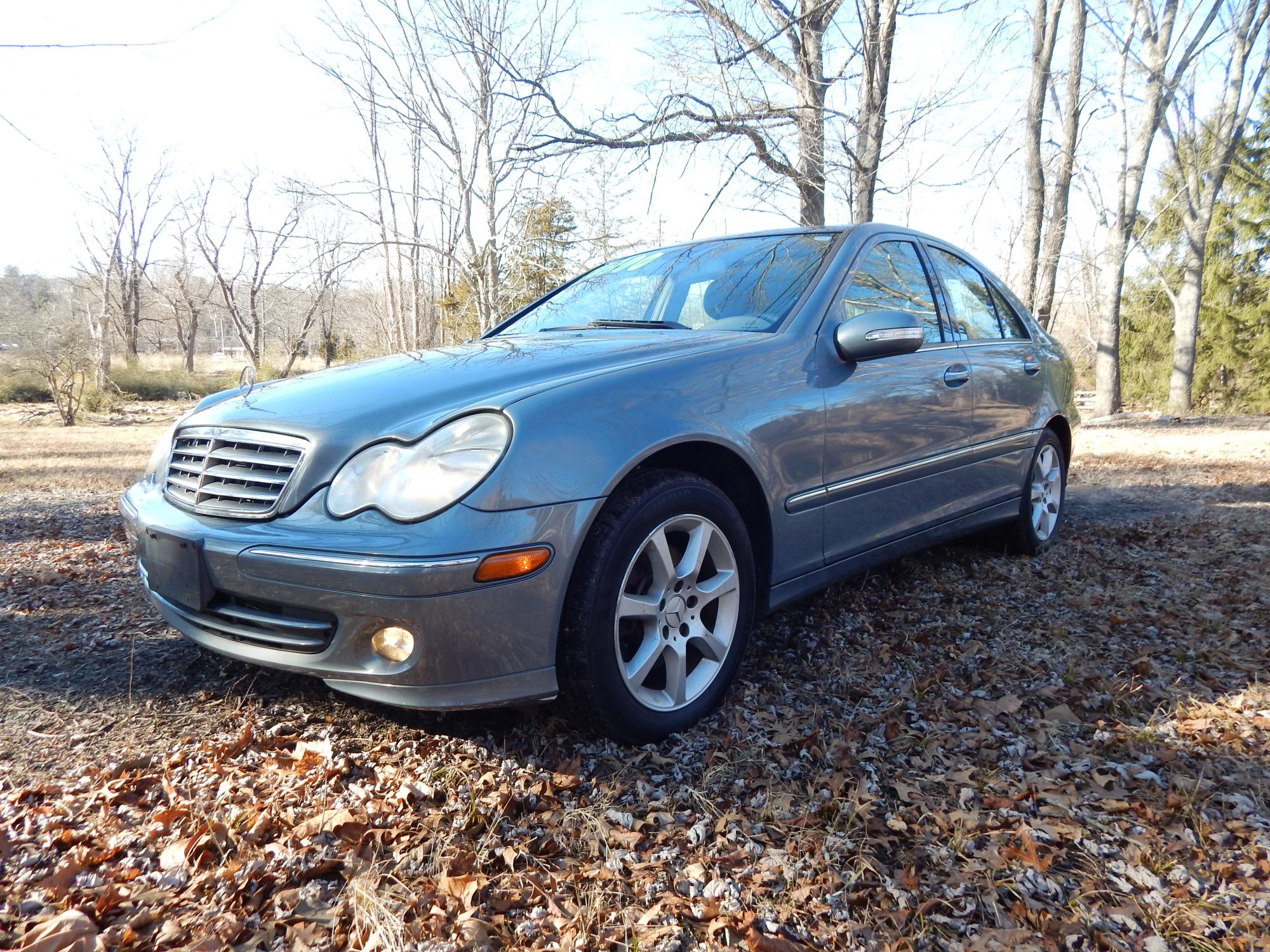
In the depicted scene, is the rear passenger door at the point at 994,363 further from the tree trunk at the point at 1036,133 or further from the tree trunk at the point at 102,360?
the tree trunk at the point at 102,360

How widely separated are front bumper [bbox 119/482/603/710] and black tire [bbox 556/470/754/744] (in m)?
0.06

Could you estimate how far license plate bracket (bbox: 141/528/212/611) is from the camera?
2102mm

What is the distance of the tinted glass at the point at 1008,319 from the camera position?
14.0 feet

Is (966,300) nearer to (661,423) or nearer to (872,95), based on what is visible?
(661,423)

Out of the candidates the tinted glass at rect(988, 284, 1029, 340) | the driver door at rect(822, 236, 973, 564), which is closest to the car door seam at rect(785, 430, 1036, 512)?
the driver door at rect(822, 236, 973, 564)

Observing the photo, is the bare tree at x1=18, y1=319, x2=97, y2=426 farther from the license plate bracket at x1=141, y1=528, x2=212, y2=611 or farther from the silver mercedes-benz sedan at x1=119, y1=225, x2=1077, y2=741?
the license plate bracket at x1=141, y1=528, x2=212, y2=611

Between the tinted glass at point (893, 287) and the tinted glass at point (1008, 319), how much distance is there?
2.64ft

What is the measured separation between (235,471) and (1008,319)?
12.9ft

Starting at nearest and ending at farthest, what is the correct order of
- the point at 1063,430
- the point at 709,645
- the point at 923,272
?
the point at 709,645 < the point at 923,272 < the point at 1063,430

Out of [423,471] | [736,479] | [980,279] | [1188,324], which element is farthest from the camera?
[1188,324]

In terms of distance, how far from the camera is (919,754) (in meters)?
2.33

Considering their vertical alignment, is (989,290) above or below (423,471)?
above

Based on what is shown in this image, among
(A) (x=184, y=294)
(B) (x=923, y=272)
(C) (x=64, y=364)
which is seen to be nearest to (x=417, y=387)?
(B) (x=923, y=272)

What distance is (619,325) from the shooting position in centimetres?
320
